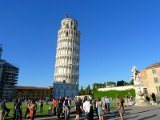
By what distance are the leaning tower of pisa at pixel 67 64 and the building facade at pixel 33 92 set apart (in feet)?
52.8

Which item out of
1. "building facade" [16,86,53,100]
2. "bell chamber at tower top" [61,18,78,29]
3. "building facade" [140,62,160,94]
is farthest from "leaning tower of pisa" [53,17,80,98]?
"building facade" [140,62,160,94]

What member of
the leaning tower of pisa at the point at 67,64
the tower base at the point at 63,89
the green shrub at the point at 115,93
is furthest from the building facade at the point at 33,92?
the green shrub at the point at 115,93

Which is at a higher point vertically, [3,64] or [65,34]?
[65,34]

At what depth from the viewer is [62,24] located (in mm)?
102938

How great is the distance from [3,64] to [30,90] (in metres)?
27.8

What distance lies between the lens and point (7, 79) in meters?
78.7

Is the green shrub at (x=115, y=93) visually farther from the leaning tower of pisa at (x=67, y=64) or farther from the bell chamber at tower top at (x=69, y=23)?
the bell chamber at tower top at (x=69, y=23)

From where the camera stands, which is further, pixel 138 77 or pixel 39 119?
pixel 138 77

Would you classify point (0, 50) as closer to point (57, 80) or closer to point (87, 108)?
point (57, 80)

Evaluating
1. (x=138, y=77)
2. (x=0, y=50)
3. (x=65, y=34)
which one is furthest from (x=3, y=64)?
(x=138, y=77)

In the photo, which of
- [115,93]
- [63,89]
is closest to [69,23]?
[63,89]

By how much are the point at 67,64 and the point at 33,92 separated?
25651 mm

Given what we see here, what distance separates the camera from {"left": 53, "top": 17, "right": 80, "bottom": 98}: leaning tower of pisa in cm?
8926

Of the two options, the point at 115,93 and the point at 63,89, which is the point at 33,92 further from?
the point at 115,93
